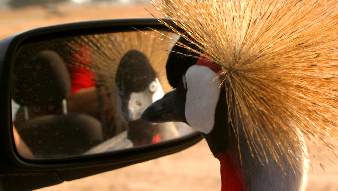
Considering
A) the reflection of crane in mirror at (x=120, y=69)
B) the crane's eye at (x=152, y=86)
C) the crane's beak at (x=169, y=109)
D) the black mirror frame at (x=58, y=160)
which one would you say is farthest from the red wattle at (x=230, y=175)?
the crane's eye at (x=152, y=86)

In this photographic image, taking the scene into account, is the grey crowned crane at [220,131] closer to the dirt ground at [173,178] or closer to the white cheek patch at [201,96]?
the white cheek patch at [201,96]

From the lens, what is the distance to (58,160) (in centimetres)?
234

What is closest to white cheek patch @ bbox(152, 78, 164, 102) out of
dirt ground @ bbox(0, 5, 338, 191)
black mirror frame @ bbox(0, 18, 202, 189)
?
black mirror frame @ bbox(0, 18, 202, 189)

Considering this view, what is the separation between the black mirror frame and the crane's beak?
0.76ft

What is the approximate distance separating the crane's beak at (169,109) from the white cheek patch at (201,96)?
0.14ft

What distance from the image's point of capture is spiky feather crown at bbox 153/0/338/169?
4.68 feet

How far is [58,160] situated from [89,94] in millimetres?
1192

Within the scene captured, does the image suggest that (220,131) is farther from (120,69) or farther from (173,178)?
(173,178)

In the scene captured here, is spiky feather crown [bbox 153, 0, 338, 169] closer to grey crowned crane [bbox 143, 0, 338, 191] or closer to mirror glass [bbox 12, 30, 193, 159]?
grey crowned crane [bbox 143, 0, 338, 191]

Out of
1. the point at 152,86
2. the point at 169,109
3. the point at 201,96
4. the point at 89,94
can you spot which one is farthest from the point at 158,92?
the point at 201,96

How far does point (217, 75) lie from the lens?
4.87ft

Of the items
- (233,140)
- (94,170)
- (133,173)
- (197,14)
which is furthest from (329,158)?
(133,173)

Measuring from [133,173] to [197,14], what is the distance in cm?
491

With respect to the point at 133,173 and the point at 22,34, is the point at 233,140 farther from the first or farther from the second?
the point at 133,173
